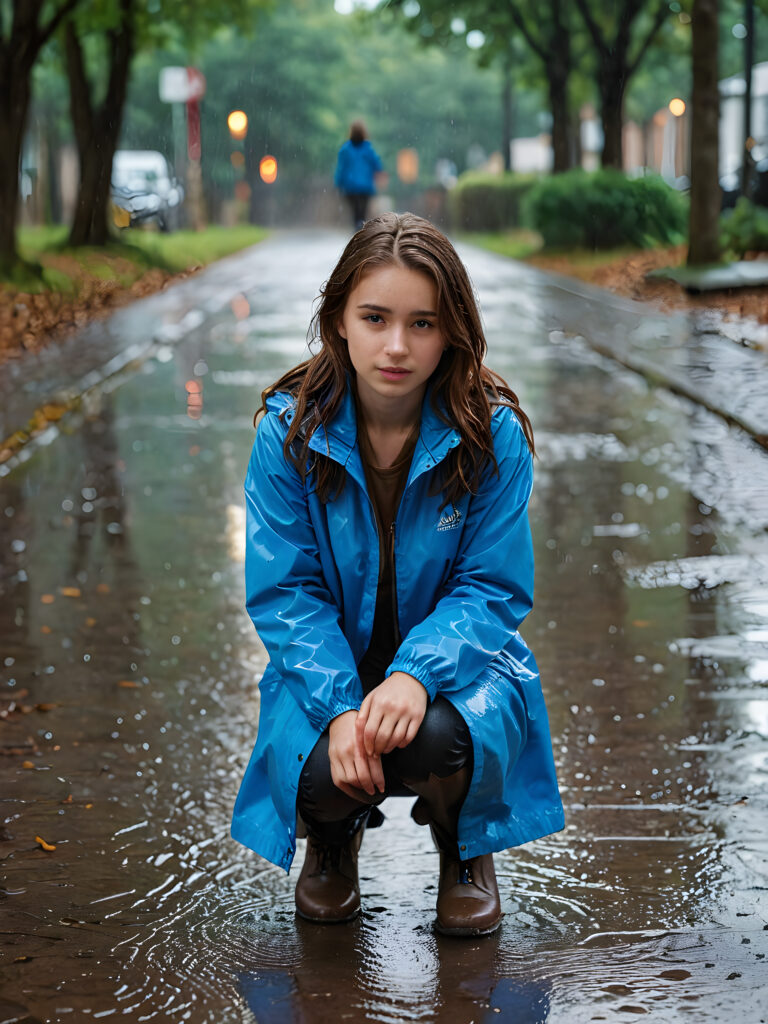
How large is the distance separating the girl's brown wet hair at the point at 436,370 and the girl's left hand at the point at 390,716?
0.43 m

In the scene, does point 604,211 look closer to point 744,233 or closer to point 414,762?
point 744,233

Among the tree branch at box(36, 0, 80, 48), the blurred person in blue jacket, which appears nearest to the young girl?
the blurred person in blue jacket

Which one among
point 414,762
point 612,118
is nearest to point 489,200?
point 612,118

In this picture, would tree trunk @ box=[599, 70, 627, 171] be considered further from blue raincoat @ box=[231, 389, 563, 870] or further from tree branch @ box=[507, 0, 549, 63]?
blue raincoat @ box=[231, 389, 563, 870]

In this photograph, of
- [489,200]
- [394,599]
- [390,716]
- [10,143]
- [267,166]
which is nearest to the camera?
[390,716]

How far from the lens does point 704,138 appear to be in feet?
54.1

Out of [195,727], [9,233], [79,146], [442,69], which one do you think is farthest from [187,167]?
[195,727]

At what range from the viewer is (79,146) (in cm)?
2209

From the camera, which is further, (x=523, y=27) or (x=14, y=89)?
(x=523, y=27)

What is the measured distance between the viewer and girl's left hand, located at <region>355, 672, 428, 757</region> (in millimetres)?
2562

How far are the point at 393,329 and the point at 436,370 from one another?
0.67ft

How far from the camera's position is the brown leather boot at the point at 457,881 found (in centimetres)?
278

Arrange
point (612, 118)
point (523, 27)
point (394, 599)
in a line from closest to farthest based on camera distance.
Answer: point (394, 599) → point (612, 118) → point (523, 27)

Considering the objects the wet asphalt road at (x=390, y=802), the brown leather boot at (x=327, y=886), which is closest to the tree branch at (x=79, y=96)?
the wet asphalt road at (x=390, y=802)
